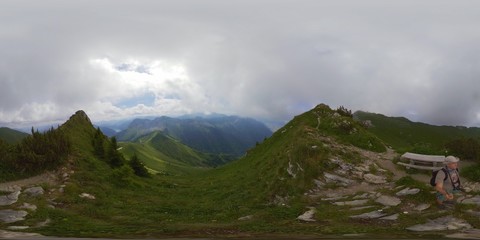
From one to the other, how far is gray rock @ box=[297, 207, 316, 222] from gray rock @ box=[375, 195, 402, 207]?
391 cm

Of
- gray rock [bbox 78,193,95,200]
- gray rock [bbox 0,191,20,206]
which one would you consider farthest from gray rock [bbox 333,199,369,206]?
gray rock [bbox 0,191,20,206]

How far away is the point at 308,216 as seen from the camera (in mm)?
18266

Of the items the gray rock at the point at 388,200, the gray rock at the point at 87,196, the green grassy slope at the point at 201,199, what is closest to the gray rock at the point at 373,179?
the green grassy slope at the point at 201,199

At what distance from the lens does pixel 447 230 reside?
13.4 meters

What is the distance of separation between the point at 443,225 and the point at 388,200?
521 cm

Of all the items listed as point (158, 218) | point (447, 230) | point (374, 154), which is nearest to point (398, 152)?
point (374, 154)

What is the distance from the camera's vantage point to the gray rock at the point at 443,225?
13.8m

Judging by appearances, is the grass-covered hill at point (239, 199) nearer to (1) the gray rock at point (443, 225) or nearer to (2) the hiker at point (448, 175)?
(1) the gray rock at point (443, 225)

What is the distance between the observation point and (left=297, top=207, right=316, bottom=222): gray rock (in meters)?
17.6

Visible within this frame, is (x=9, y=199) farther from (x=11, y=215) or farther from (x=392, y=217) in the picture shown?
(x=392, y=217)

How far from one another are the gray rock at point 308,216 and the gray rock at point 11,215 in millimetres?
14756

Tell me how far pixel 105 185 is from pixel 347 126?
23.2 metres

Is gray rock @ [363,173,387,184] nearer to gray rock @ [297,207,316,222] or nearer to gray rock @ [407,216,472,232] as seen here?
gray rock @ [297,207,316,222]

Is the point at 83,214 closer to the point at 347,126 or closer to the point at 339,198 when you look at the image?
the point at 339,198
